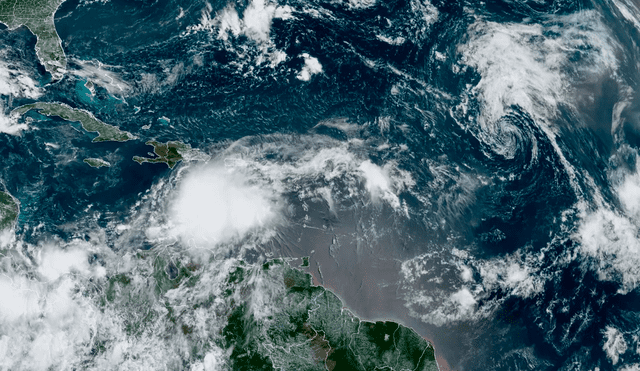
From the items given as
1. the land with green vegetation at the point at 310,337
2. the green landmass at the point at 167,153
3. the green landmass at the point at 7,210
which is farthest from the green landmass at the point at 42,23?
the land with green vegetation at the point at 310,337

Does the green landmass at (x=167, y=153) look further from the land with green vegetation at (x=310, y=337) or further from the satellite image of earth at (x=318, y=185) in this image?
the land with green vegetation at (x=310, y=337)

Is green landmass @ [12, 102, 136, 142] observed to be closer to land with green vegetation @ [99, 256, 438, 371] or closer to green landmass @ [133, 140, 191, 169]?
green landmass @ [133, 140, 191, 169]

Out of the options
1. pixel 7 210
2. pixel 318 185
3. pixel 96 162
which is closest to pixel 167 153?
pixel 96 162

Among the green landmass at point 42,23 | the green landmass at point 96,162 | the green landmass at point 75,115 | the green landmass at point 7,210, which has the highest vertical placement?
the green landmass at point 42,23

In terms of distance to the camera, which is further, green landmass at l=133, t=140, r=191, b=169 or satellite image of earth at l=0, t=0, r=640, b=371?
green landmass at l=133, t=140, r=191, b=169

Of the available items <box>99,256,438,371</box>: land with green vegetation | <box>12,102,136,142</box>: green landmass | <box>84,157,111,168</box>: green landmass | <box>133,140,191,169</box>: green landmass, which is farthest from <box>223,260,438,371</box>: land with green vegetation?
<box>12,102,136,142</box>: green landmass

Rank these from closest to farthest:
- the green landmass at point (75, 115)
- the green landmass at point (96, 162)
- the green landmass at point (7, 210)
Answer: the green landmass at point (7, 210)
the green landmass at point (96, 162)
the green landmass at point (75, 115)

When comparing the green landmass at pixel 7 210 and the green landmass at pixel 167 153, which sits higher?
→ the green landmass at pixel 167 153
